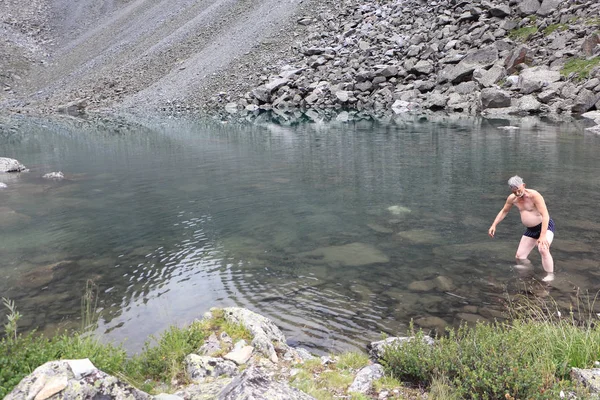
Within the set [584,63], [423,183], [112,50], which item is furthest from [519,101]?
[112,50]

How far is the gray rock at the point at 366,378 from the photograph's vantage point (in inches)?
225

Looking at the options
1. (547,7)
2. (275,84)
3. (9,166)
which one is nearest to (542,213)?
(9,166)

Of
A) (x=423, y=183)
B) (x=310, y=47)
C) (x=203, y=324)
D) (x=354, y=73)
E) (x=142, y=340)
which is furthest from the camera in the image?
(x=310, y=47)

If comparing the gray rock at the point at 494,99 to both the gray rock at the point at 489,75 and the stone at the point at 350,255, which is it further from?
the stone at the point at 350,255

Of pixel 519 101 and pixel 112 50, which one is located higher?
pixel 112 50

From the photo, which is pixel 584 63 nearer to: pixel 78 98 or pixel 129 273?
pixel 129 273

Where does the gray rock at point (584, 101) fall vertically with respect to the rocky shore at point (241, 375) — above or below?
above

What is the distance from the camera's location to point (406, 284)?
10.5 meters

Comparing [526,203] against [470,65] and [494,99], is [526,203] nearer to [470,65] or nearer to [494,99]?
[494,99]

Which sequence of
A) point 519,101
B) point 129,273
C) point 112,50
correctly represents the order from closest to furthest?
1. point 129,273
2. point 519,101
3. point 112,50

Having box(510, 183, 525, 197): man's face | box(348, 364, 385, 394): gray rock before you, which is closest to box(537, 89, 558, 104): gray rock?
box(510, 183, 525, 197): man's face

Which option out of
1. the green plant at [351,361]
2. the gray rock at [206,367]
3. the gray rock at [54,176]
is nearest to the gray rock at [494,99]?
the gray rock at [54,176]

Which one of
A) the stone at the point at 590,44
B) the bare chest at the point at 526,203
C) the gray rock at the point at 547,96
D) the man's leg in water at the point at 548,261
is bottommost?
the man's leg in water at the point at 548,261

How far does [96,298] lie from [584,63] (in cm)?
5226
